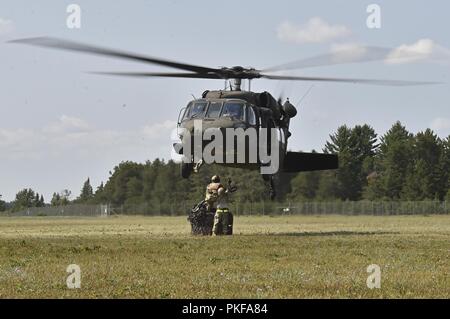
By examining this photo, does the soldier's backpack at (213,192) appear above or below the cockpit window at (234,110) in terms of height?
below

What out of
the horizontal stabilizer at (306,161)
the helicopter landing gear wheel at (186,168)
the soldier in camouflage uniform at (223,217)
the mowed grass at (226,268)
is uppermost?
the horizontal stabilizer at (306,161)

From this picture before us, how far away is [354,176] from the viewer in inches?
3167

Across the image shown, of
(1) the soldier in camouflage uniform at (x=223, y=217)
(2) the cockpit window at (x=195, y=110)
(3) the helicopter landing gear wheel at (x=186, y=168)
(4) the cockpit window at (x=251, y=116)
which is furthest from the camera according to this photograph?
(3) the helicopter landing gear wheel at (x=186, y=168)

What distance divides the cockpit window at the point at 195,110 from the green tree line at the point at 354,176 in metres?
41.1

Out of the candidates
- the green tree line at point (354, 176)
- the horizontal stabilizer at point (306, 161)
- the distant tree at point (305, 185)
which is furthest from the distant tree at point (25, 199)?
the horizontal stabilizer at point (306, 161)

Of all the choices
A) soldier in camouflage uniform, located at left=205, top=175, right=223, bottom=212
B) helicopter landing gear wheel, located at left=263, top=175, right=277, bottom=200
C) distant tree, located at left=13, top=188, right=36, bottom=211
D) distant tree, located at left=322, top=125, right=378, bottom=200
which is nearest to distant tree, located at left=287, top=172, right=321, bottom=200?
distant tree, located at left=322, top=125, right=378, bottom=200

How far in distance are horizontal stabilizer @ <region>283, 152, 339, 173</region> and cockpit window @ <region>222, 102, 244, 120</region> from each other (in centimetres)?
744

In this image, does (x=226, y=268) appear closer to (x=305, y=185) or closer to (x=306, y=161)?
(x=306, y=161)

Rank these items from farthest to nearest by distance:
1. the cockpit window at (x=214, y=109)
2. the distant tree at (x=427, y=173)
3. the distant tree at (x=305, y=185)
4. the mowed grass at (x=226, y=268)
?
1. the distant tree at (x=427, y=173)
2. the distant tree at (x=305, y=185)
3. the cockpit window at (x=214, y=109)
4. the mowed grass at (x=226, y=268)

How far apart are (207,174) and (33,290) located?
75.6 m

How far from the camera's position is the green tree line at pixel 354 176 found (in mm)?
81750

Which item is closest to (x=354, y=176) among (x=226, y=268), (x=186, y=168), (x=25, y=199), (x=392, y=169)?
(x=392, y=169)

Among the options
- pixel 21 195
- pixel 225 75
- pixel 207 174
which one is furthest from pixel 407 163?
pixel 21 195

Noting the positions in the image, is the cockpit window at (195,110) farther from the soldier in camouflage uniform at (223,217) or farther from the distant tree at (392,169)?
the distant tree at (392,169)
